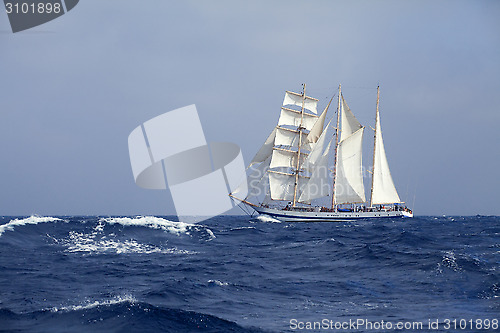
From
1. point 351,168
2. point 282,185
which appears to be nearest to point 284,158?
point 282,185

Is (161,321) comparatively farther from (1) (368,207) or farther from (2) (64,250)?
(1) (368,207)

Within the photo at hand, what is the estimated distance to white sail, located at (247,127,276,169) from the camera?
286ft

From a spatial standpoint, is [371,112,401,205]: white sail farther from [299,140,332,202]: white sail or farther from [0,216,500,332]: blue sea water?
[0,216,500,332]: blue sea water

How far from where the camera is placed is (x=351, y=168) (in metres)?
80.4

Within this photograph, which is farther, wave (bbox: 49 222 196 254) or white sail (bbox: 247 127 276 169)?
white sail (bbox: 247 127 276 169)

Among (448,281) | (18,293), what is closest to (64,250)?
(18,293)

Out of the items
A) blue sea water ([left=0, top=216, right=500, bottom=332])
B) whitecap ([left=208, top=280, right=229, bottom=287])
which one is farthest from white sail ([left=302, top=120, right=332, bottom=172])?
whitecap ([left=208, top=280, right=229, bottom=287])

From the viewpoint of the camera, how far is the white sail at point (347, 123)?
8088cm

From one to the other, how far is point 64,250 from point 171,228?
13233mm

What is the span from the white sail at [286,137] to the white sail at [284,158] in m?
1.53

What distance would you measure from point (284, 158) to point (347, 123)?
14784 millimetres

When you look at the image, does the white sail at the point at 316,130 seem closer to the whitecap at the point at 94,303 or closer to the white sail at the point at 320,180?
the white sail at the point at 320,180

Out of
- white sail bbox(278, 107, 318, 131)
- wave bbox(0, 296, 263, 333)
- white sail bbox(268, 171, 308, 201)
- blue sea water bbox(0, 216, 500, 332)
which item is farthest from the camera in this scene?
white sail bbox(278, 107, 318, 131)

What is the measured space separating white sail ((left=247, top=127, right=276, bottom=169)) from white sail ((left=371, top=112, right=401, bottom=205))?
21.2 metres
